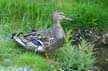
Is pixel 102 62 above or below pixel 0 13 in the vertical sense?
below

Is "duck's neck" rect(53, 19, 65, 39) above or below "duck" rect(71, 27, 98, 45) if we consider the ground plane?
above

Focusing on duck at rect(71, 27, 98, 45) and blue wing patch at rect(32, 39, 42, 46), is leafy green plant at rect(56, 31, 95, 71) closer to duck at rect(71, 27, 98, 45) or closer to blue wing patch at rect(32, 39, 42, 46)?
blue wing patch at rect(32, 39, 42, 46)

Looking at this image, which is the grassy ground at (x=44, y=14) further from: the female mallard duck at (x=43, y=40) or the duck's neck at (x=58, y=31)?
the duck's neck at (x=58, y=31)

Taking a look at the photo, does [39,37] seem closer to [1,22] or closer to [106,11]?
[1,22]

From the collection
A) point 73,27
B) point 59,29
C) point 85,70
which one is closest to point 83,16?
point 73,27

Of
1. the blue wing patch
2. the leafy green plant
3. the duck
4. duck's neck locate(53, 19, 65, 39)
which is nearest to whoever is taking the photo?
the leafy green plant

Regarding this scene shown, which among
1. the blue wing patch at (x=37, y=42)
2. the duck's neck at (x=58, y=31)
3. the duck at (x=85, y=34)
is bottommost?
the duck at (x=85, y=34)

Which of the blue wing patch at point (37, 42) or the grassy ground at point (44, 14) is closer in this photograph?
the blue wing patch at point (37, 42)

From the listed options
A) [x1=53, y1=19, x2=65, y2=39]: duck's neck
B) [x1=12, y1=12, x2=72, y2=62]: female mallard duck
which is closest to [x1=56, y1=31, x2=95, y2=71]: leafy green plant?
[x1=12, y1=12, x2=72, y2=62]: female mallard duck

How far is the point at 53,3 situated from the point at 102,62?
243cm

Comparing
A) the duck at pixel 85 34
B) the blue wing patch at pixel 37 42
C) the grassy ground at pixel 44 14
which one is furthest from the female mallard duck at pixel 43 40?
the duck at pixel 85 34

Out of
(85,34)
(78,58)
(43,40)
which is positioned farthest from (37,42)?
(85,34)

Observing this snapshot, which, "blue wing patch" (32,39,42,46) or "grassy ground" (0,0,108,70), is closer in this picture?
"blue wing patch" (32,39,42,46)

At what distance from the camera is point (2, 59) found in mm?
7926
